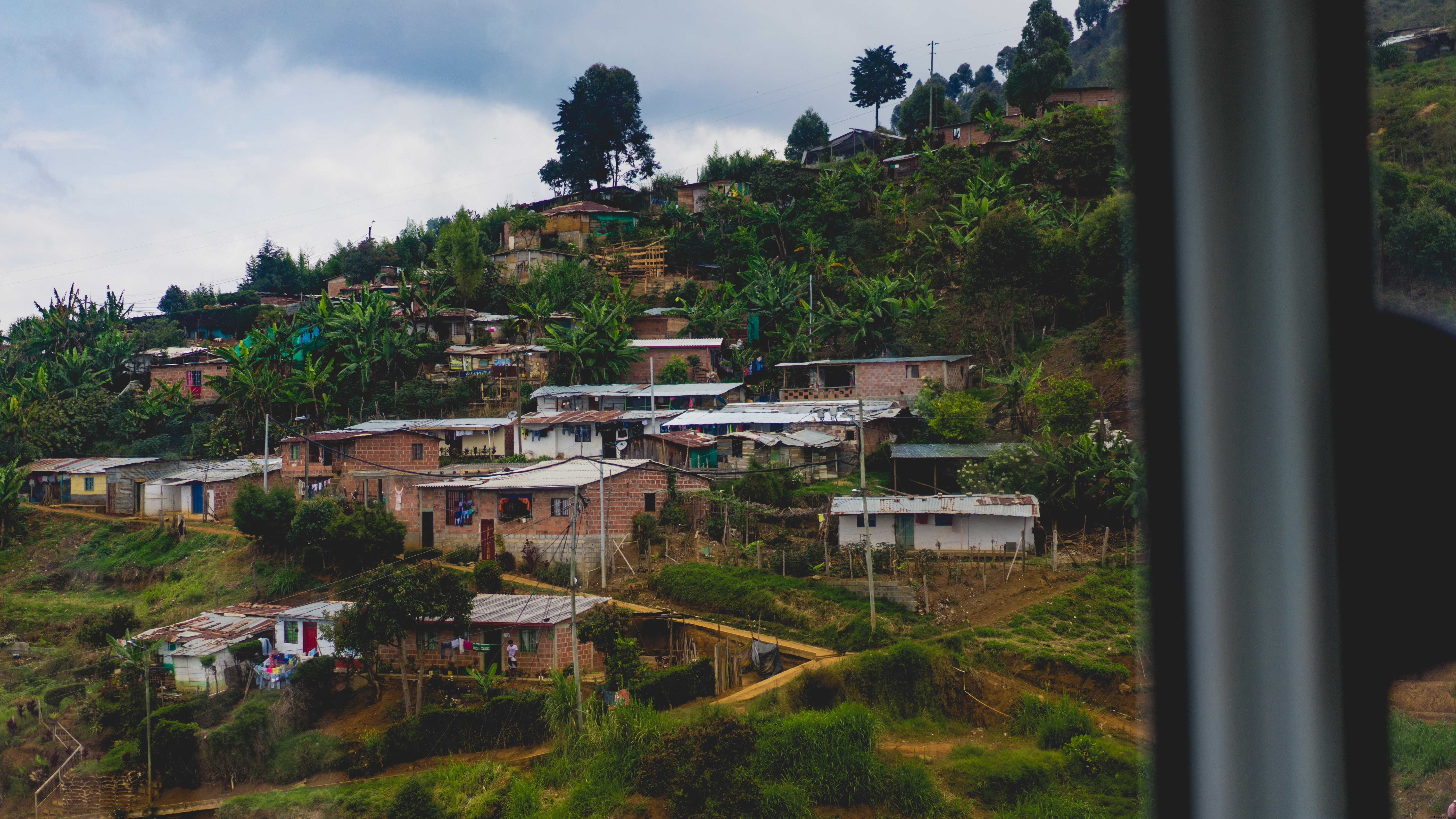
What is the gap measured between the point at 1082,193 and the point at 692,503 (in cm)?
1120

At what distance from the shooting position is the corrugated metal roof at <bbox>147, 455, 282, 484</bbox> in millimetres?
13516

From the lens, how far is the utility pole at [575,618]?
21.9 feet

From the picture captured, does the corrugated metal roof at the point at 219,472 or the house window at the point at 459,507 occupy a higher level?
the corrugated metal roof at the point at 219,472

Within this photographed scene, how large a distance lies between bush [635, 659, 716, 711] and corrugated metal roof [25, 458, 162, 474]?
11695mm

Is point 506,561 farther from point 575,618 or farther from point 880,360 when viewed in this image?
point 880,360

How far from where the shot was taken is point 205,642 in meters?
8.63

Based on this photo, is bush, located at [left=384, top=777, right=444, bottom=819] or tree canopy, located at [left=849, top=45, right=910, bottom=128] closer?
bush, located at [left=384, top=777, right=444, bottom=819]

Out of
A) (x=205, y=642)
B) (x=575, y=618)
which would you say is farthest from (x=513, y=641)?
(x=205, y=642)

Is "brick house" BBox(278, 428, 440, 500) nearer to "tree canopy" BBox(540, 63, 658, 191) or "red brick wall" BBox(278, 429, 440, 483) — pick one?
"red brick wall" BBox(278, 429, 440, 483)

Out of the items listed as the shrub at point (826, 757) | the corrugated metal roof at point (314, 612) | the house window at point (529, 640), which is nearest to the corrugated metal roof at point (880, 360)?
the house window at point (529, 640)

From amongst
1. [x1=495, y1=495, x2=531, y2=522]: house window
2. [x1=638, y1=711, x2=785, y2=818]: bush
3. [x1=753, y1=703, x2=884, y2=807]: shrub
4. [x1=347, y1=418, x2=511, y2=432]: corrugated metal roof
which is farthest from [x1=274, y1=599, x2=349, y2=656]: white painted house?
[x1=753, y1=703, x2=884, y2=807]: shrub

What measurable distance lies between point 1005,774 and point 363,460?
9.68 meters

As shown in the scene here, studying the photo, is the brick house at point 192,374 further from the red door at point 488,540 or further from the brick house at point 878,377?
the brick house at point 878,377

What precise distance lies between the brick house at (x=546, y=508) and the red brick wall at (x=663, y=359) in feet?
17.8
